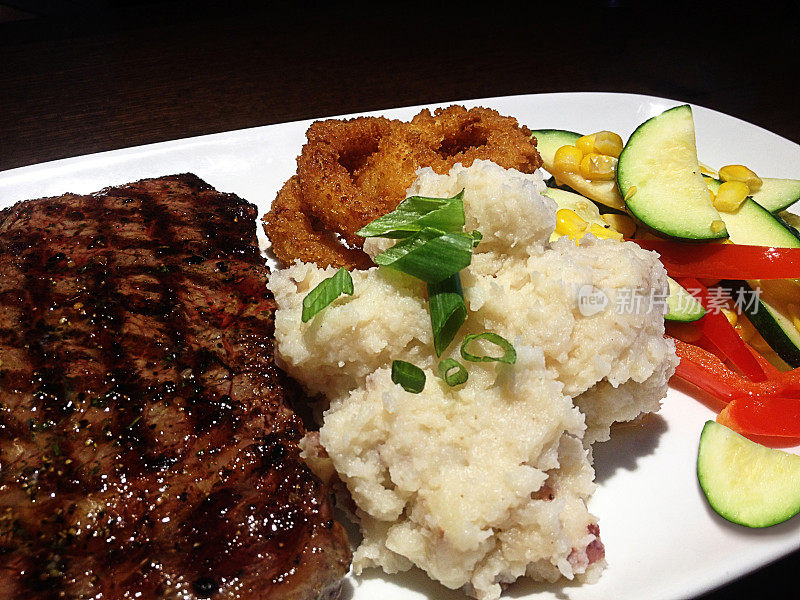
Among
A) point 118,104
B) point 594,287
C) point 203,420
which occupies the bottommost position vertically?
point 118,104

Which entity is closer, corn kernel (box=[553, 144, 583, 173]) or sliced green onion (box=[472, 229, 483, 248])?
sliced green onion (box=[472, 229, 483, 248])

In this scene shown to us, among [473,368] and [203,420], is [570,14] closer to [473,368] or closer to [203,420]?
[473,368]

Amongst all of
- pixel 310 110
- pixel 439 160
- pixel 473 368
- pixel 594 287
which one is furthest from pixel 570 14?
pixel 473 368

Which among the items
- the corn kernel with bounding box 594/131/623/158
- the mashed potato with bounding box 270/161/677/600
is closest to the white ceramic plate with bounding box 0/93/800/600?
the mashed potato with bounding box 270/161/677/600

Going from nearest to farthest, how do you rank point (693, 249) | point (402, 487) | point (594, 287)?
point (402, 487) → point (594, 287) → point (693, 249)

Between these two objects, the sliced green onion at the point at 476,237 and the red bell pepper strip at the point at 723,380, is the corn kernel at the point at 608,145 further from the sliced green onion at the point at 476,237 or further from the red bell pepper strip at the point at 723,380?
the sliced green onion at the point at 476,237

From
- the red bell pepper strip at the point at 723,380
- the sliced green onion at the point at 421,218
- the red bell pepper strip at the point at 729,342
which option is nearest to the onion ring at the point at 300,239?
the sliced green onion at the point at 421,218

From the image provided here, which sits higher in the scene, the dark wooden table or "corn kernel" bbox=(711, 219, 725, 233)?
"corn kernel" bbox=(711, 219, 725, 233)

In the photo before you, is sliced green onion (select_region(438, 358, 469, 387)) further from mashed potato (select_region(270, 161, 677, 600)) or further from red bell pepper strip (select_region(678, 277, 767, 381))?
red bell pepper strip (select_region(678, 277, 767, 381))
